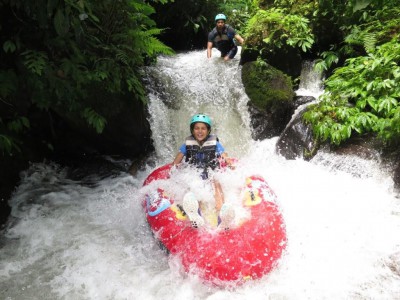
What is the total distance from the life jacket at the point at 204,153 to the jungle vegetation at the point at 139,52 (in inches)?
47.4

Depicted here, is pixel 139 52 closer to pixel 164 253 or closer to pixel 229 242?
pixel 164 253

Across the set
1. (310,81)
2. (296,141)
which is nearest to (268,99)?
(296,141)

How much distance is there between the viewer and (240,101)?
7.00m

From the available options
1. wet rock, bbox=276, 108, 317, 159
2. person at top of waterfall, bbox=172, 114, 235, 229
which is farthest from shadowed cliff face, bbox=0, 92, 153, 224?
wet rock, bbox=276, 108, 317, 159

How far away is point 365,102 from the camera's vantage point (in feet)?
17.2

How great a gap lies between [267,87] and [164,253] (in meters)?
4.20

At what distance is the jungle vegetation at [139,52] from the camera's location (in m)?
3.30

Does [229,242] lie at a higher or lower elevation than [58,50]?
lower

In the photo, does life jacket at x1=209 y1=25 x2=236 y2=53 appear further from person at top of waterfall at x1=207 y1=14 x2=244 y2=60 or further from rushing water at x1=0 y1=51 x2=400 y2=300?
rushing water at x1=0 y1=51 x2=400 y2=300

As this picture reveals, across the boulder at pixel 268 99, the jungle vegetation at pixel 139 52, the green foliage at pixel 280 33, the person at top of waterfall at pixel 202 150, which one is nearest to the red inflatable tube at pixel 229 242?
the person at top of waterfall at pixel 202 150

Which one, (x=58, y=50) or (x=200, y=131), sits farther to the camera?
(x=200, y=131)

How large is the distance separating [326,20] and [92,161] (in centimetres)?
575

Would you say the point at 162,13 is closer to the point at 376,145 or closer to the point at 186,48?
the point at 186,48

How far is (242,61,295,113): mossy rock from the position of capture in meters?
6.56
